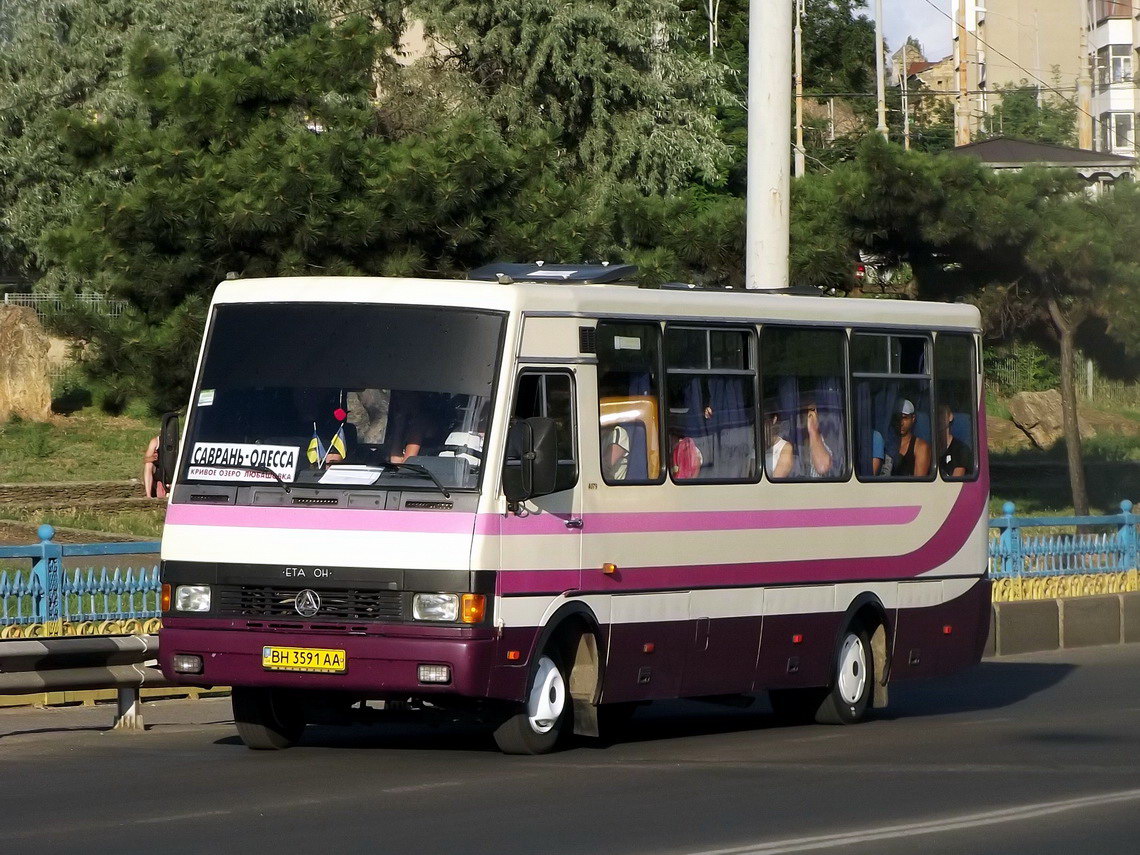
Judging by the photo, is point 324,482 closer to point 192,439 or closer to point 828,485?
point 192,439

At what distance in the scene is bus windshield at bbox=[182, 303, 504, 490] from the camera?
422 inches

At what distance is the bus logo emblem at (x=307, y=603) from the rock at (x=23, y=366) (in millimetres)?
27686

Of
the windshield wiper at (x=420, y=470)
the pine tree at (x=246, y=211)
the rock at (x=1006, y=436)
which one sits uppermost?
the pine tree at (x=246, y=211)

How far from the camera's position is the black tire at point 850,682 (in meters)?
13.6

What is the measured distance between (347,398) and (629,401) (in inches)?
71.8

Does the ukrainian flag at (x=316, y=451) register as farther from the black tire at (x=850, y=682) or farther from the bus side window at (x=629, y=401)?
the black tire at (x=850, y=682)

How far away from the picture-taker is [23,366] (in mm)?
37875

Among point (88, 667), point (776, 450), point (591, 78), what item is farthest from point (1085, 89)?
point (88, 667)

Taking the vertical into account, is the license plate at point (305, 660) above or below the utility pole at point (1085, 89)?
Answer: below

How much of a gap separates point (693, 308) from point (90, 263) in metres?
11.3

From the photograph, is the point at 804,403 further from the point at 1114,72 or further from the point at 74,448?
the point at 1114,72

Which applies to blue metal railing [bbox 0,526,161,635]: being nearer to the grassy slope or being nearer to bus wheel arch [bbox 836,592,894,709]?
bus wheel arch [bbox 836,592,894,709]

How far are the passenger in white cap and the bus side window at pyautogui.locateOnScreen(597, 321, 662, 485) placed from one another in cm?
275

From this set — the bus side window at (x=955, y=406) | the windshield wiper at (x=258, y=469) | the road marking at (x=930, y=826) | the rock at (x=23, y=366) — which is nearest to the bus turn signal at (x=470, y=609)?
the windshield wiper at (x=258, y=469)
